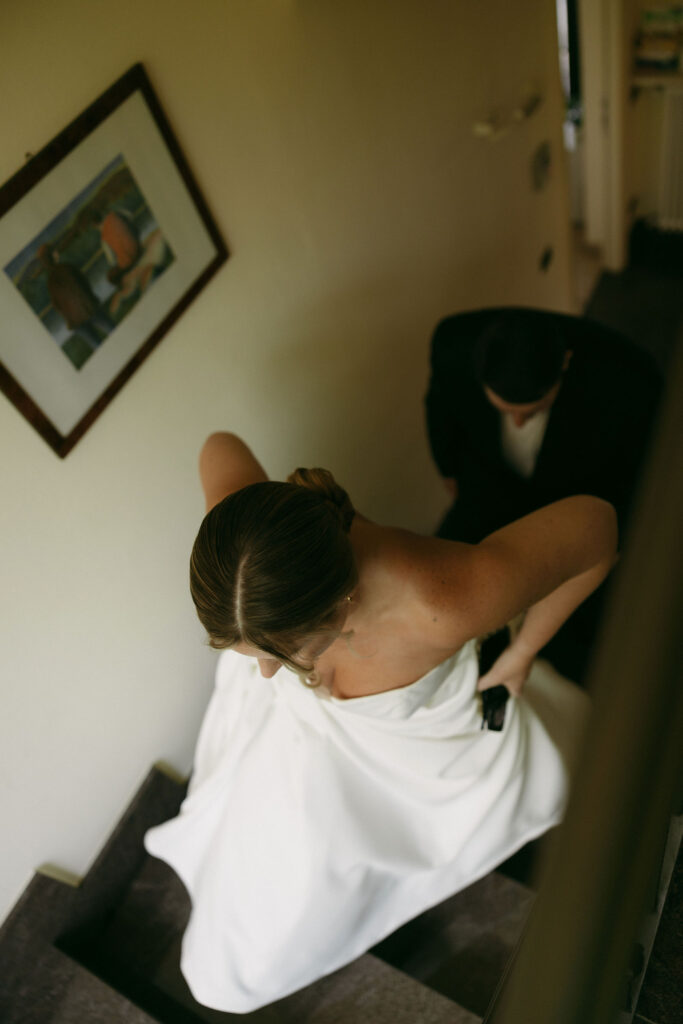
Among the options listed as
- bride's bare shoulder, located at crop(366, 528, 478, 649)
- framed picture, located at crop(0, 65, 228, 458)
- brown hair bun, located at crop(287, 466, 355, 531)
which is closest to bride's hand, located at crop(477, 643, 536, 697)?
bride's bare shoulder, located at crop(366, 528, 478, 649)

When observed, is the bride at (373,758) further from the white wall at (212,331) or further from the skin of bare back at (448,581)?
the white wall at (212,331)

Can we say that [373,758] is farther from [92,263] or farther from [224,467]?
[92,263]

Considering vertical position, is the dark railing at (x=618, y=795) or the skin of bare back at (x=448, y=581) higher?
the dark railing at (x=618, y=795)

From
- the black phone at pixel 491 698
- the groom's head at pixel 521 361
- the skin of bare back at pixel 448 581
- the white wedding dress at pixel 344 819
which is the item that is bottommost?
the white wedding dress at pixel 344 819

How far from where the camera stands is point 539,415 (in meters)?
2.11

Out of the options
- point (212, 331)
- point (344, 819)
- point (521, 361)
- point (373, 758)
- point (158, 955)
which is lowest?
point (158, 955)

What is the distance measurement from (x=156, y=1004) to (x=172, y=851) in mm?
339

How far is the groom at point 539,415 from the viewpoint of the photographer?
190 cm

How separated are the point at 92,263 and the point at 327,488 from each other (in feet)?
2.07

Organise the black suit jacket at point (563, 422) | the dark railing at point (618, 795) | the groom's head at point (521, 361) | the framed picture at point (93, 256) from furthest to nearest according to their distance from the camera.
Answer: the black suit jacket at point (563, 422) → the groom's head at point (521, 361) → the framed picture at point (93, 256) → the dark railing at point (618, 795)

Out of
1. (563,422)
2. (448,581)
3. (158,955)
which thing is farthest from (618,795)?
(158,955)

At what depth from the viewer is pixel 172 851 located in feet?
6.08

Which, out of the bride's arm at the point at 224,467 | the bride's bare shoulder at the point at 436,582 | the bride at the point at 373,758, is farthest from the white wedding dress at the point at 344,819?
the bride's arm at the point at 224,467

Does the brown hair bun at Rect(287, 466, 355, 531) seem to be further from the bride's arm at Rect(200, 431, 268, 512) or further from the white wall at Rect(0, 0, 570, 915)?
the white wall at Rect(0, 0, 570, 915)
